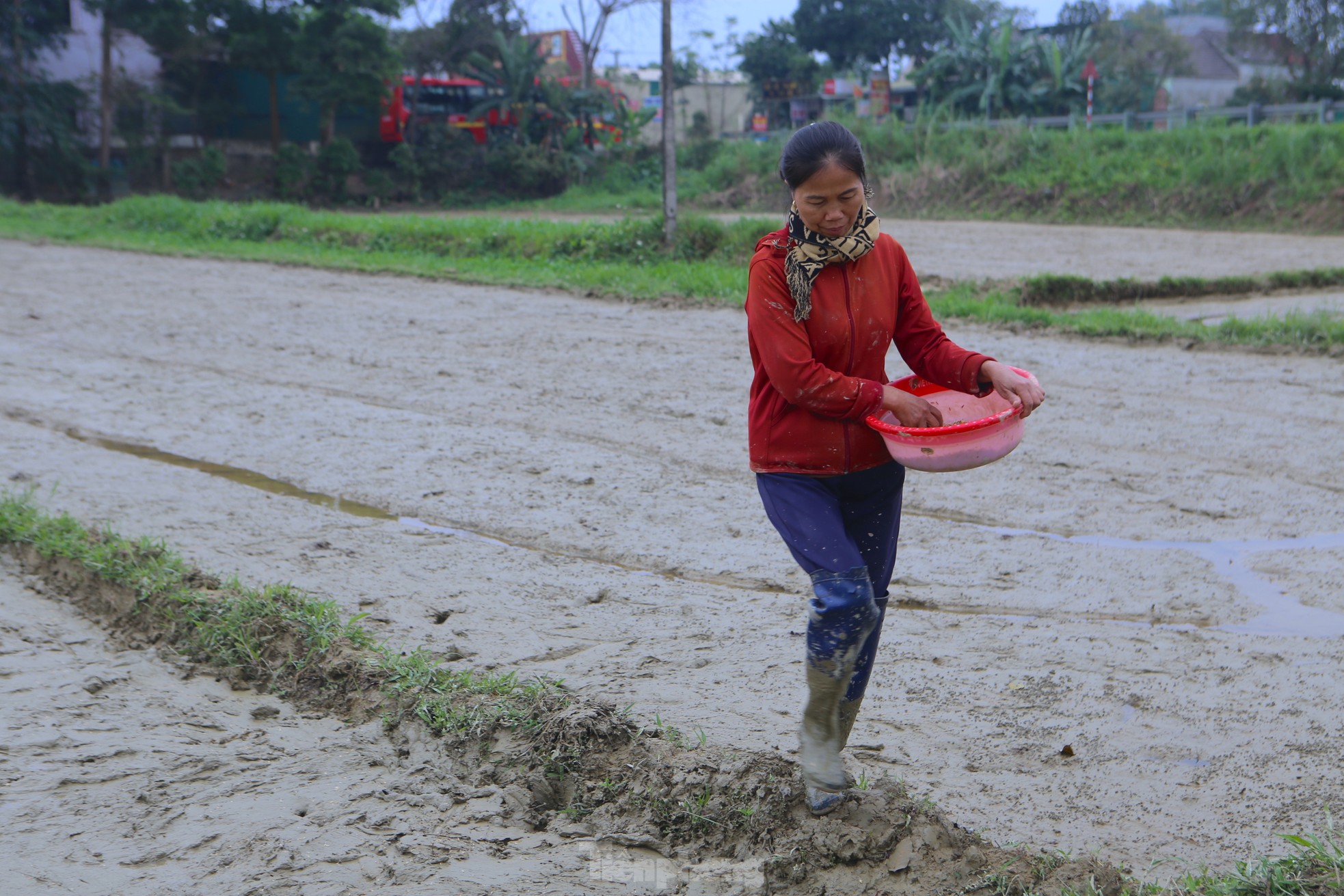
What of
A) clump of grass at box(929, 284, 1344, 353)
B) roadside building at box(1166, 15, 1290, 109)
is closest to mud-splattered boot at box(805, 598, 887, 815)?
Result: clump of grass at box(929, 284, 1344, 353)

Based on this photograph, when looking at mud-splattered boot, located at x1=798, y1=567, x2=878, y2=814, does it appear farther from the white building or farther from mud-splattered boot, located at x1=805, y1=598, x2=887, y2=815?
the white building

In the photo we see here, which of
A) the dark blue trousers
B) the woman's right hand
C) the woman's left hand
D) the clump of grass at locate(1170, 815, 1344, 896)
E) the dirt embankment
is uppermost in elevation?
the woman's left hand

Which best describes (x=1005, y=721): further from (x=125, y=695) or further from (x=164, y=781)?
(x=125, y=695)

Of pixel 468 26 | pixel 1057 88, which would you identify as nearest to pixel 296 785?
pixel 1057 88

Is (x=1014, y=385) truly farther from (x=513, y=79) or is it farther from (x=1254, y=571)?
(x=513, y=79)

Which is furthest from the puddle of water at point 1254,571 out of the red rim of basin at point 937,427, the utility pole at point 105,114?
the utility pole at point 105,114

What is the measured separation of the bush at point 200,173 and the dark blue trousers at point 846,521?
26325 millimetres

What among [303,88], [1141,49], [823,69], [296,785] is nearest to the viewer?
[296,785]

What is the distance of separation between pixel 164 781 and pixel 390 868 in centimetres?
78

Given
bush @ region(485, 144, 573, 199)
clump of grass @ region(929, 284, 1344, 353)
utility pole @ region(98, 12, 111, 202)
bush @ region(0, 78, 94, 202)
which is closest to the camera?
clump of grass @ region(929, 284, 1344, 353)

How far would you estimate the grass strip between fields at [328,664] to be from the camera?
2330mm

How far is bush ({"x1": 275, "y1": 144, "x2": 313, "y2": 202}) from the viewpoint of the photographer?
2644 centimetres

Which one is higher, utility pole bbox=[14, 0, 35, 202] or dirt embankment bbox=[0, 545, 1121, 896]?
utility pole bbox=[14, 0, 35, 202]

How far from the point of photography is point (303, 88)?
25.6 meters
